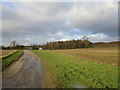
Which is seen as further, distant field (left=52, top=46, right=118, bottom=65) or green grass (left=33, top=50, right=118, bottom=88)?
distant field (left=52, top=46, right=118, bottom=65)

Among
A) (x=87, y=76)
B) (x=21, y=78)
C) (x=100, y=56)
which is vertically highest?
(x=87, y=76)

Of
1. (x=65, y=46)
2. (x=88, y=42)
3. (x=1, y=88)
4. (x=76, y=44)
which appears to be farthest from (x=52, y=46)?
(x=1, y=88)

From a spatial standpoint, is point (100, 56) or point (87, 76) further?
point (100, 56)

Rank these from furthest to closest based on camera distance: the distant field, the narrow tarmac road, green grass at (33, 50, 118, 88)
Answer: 1. the distant field
2. the narrow tarmac road
3. green grass at (33, 50, 118, 88)

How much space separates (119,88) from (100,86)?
1.25 m

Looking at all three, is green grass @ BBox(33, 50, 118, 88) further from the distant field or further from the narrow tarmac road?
the distant field

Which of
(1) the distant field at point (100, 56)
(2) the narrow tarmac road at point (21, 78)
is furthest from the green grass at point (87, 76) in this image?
(1) the distant field at point (100, 56)

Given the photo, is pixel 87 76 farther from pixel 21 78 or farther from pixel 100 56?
pixel 100 56

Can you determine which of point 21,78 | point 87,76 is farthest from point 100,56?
point 21,78

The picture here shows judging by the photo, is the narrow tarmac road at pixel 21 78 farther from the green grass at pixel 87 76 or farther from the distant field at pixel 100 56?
the distant field at pixel 100 56

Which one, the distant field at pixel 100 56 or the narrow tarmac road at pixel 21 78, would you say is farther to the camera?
the distant field at pixel 100 56

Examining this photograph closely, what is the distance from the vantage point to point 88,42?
10725cm

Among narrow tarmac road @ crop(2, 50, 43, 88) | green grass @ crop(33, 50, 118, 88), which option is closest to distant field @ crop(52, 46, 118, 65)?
green grass @ crop(33, 50, 118, 88)

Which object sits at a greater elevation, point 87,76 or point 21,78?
point 87,76
